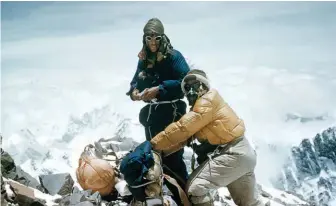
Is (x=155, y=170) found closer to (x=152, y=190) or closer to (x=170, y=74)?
(x=152, y=190)

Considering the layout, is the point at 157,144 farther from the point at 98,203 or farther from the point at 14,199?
the point at 14,199

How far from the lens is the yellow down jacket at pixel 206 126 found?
7730 mm

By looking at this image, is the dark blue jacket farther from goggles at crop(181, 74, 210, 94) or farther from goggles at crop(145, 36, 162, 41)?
goggles at crop(181, 74, 210, 94)

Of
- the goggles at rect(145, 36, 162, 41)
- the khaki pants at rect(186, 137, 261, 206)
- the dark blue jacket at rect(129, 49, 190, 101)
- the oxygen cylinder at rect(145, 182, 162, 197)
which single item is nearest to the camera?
the khaki pants at rect(186, 137, 261, 206)

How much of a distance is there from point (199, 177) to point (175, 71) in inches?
92.7

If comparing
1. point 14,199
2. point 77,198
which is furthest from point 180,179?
point 14,199

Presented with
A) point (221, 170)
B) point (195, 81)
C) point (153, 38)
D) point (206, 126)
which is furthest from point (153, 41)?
point (221, 170)

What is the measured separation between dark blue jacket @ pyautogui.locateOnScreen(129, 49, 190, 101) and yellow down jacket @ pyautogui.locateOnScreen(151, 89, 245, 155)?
131 cm

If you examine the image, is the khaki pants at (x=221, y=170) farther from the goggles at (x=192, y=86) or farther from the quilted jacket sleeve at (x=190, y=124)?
the goggles at (x=192, y=86)

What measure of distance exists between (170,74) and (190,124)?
1994 mm

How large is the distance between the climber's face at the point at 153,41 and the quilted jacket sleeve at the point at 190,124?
1.76 meters

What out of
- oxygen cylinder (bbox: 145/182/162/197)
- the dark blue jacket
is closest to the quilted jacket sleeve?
oxygen cylinder (bbox: 145/182/162/197)

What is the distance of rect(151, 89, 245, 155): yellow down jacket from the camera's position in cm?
773

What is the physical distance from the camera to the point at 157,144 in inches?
317
